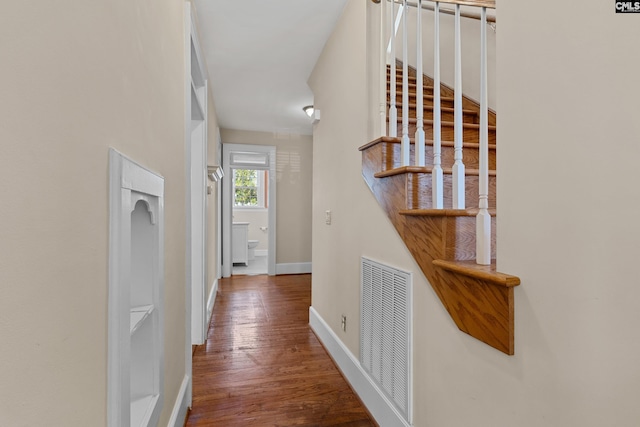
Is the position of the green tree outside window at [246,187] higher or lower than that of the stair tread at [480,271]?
higher

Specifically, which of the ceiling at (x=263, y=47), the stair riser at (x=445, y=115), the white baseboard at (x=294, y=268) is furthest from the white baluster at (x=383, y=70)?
the white baseboard at (x=294, y=268)

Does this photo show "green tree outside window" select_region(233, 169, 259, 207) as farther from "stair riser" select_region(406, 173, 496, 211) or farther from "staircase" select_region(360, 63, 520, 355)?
"stair riser" select_region(406, 173, 496, 211)

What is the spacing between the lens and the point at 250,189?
762cm

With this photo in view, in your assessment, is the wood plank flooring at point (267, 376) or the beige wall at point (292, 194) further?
the beige wall at point (292, 194)

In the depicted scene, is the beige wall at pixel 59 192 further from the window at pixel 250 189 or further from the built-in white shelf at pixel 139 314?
the window at pixel 250 189

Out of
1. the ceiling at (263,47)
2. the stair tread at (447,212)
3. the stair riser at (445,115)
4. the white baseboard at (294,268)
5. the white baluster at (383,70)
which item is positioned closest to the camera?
the stair tread at (447,212)

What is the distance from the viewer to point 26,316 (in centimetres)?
46

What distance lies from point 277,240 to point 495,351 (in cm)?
472

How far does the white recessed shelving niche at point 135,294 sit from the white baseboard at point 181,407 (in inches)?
17.2

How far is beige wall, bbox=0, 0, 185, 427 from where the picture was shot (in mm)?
428

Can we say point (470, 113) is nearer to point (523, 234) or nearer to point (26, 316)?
point (523, 234)

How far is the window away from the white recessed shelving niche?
254 inches

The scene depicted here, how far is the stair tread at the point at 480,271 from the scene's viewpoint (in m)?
0.87

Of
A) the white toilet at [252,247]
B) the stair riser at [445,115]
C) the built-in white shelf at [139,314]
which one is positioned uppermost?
the stair riser at [445,115]
